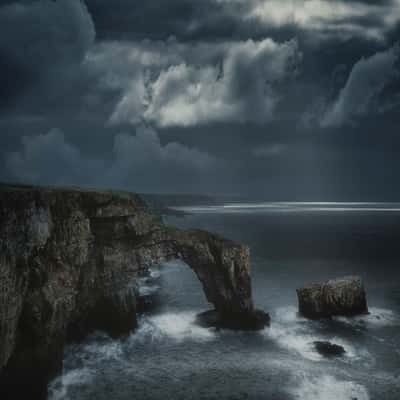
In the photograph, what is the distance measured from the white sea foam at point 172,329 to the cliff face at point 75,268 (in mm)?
2692

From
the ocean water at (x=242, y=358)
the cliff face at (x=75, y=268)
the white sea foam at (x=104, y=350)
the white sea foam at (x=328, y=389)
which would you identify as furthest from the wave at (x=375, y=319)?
the white sea foam at (x=104, y=350)

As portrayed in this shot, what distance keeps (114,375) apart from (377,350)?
3140cm

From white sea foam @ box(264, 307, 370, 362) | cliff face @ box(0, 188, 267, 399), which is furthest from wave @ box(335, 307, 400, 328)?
cliff face @ box(0, 188, 267, 399)

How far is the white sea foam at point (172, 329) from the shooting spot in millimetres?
51125

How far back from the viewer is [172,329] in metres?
53.9

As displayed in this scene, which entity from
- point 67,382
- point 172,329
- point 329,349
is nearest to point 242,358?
point 329,349

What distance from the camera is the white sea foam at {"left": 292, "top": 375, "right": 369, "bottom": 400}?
1411 inches

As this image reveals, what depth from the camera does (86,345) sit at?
4800 cm

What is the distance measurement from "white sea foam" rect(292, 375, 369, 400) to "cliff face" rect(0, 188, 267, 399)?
55.4 feet

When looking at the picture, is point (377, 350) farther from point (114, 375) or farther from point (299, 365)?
point (114, 375)

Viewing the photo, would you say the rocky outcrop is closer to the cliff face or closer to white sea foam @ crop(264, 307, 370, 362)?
white sea foam @ crop(264, 307, 370, 362)

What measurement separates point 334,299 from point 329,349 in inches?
528

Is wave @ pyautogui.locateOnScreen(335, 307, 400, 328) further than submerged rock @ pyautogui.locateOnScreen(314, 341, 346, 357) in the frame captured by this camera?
Yes

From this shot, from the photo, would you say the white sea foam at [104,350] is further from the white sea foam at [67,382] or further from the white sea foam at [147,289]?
the white sea foam at [147,289]
